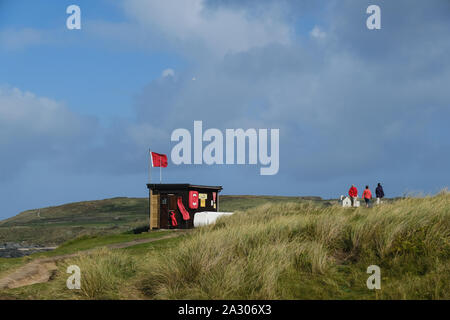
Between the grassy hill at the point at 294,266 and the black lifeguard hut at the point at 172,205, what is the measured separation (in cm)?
1732

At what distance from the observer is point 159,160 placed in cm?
3209

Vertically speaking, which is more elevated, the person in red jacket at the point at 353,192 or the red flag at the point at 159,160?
the red flag at the point at 159,160

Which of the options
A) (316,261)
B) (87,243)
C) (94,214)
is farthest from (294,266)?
(94,214)

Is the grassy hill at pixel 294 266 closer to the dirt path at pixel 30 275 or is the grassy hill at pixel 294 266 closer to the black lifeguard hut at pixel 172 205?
the dirt path at pixel 30 275

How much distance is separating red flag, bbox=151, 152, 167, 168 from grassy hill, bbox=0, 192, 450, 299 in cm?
1944

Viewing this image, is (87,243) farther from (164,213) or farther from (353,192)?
(353,192)

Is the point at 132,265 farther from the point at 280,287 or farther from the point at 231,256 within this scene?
the point at 280,287

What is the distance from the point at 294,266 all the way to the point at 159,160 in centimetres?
2288

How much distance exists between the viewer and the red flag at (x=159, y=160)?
105 ft

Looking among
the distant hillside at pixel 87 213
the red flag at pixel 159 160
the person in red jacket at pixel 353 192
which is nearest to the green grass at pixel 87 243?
the red flag at pixel 159 160

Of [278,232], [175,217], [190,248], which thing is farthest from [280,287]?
[175,217]

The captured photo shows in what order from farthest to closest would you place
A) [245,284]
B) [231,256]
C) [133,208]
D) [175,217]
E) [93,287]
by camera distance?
[133,208] → [175,217] → [231,256] → [93,287] → [245,284]

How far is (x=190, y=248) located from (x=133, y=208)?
64.0 metres
